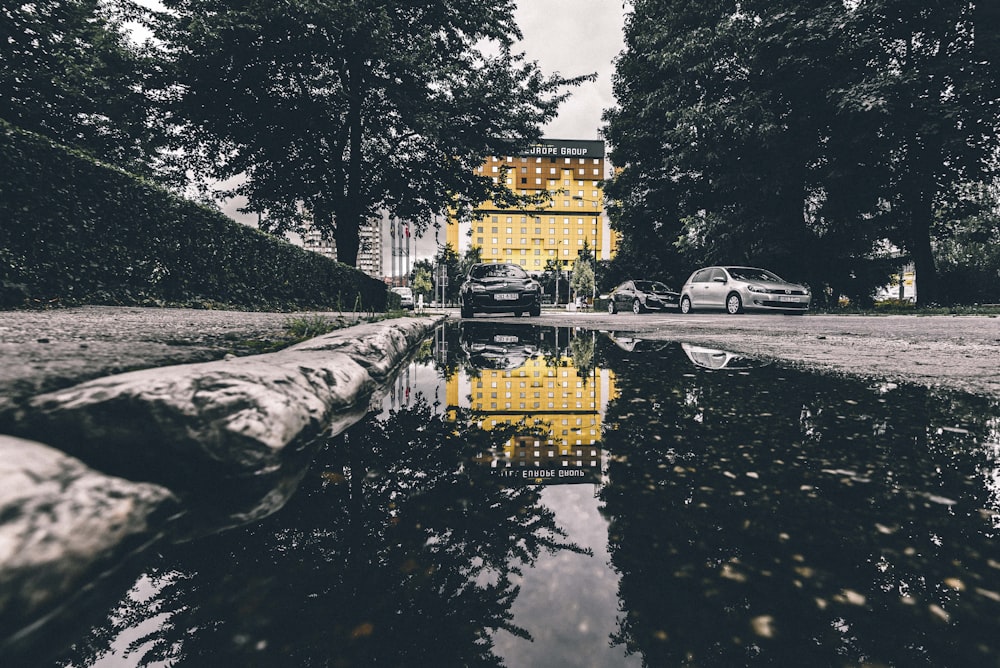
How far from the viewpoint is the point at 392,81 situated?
1326cm

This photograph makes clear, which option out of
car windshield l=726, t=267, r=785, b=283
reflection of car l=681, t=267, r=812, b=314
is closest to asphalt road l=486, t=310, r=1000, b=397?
reflection of car l=681, t=267, r=812, b=314

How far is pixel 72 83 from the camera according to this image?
13.4 m

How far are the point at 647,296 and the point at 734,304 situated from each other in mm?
4937

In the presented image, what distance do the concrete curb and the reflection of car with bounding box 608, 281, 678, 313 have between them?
1876 cm

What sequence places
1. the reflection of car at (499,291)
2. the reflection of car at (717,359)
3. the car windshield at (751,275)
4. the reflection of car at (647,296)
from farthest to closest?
the reflection of car at (647,296), the car windshield at (751,275), the reflection of car at (499,291), the reflection of car at (717,359)

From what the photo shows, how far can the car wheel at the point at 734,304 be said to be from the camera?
562 inches

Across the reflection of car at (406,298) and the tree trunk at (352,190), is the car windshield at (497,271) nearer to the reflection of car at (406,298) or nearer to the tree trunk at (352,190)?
the tree trunk at (352,190)

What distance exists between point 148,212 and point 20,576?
24.5ft

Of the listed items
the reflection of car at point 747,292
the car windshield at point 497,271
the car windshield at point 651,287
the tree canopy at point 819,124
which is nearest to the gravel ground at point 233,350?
the car windshield at point 497,271

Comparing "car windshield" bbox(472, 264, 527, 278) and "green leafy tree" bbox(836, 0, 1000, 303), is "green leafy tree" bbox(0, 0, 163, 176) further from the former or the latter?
"green leafy tree" bbox(836, 0, 1000, 303)

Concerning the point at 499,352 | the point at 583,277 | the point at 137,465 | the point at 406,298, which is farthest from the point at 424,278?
the point at 137,465

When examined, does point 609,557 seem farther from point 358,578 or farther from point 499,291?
point 499,291

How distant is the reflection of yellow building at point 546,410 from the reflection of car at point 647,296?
16447 millimetres

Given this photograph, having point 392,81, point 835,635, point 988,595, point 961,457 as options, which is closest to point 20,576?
point 835,635
